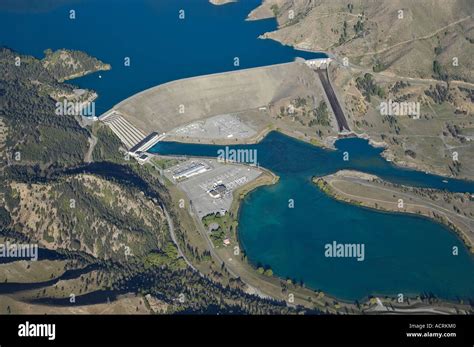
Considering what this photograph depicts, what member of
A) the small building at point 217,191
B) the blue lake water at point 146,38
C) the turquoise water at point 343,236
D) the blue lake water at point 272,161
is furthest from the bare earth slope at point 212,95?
the small building at point 217,191

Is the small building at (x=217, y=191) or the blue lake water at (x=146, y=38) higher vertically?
the blue lake water at (x=146, y=38)

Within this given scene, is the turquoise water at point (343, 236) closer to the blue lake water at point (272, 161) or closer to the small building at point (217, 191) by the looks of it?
the blue lake water at point (272, 161)

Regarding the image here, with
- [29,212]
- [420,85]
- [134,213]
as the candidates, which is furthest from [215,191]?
[420,85]

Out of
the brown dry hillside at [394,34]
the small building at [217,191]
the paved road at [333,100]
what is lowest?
the small building at [217,191]

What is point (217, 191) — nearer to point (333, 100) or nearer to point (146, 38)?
point (333, 100)

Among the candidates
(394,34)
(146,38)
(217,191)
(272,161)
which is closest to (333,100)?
(394,34)

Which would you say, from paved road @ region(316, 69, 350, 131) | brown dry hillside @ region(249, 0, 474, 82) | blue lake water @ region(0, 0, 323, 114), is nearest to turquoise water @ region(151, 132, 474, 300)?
paved road @ region(316, 69, 350, 131)

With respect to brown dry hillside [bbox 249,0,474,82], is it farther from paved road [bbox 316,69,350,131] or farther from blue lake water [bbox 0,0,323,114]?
paved road [bbox 316,69,350,131]

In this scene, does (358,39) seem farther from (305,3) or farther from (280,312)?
(280,312)
